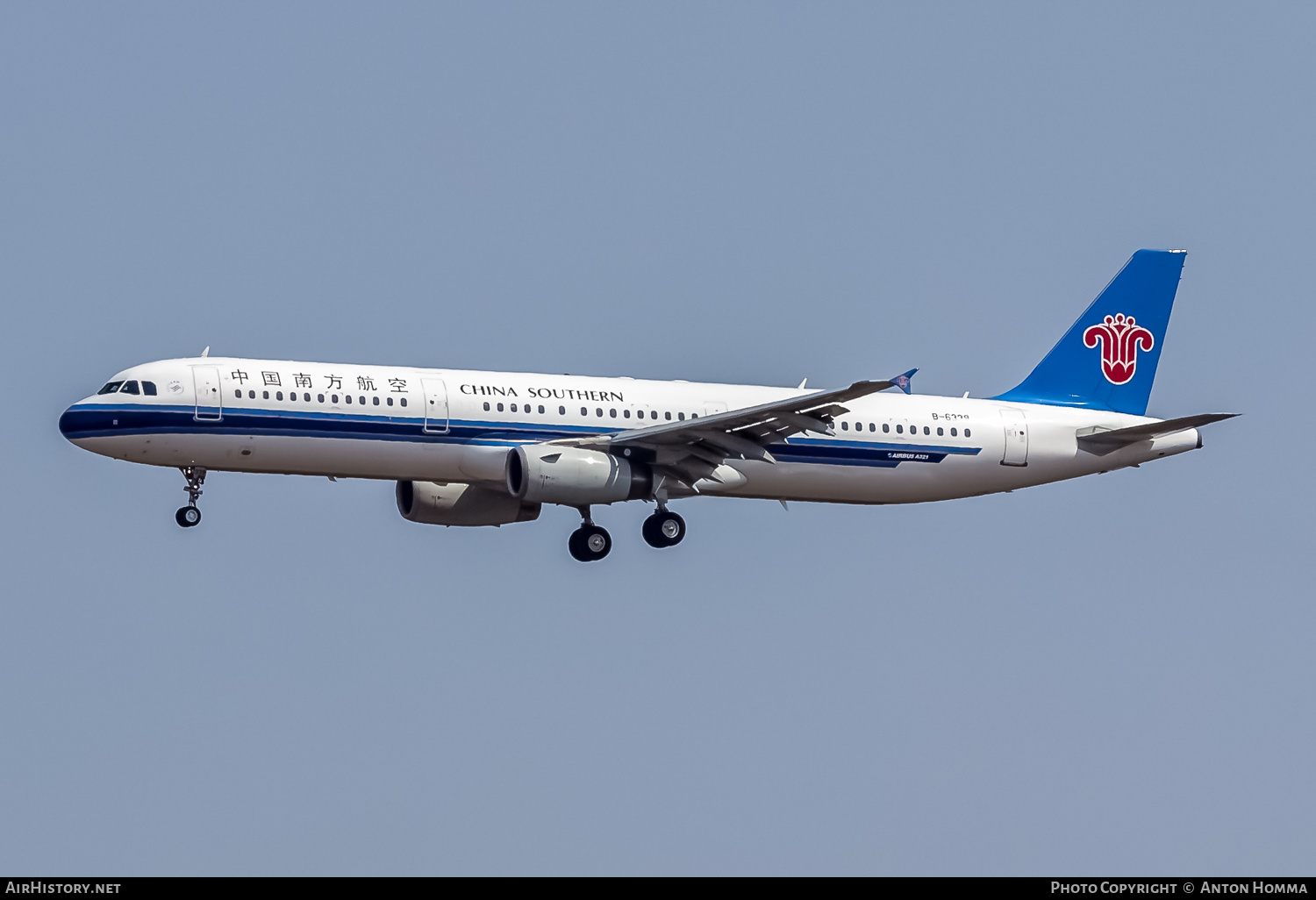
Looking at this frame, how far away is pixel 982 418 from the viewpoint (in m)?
53.1

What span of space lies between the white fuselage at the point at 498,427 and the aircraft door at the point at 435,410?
30 mm

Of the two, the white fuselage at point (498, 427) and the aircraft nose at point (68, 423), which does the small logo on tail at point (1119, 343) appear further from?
the aircraft nose at point (68, 423)

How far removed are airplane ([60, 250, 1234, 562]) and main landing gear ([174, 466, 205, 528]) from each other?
0.04 meters

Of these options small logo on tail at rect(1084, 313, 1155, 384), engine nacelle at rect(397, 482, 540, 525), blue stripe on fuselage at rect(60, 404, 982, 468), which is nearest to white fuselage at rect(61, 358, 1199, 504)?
blue stripe on fuselage at rect(60, 404, 982, 468)

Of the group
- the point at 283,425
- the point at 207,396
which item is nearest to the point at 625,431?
the point at 283,425

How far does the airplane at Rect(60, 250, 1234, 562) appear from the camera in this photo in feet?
151

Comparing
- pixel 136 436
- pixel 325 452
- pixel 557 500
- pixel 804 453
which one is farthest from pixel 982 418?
pixel 136 436

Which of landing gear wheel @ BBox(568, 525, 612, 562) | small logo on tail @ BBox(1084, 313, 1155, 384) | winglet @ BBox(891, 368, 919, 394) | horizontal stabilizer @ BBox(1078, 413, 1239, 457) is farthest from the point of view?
small logo on tail @ BBox(1084, 313, 1155, 384)

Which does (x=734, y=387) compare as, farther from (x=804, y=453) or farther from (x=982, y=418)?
(x=982, y=418)

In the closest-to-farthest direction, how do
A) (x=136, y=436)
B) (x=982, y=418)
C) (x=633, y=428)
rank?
(x=136, y=436) → (x=633, y=428) → (x=982, y=418)

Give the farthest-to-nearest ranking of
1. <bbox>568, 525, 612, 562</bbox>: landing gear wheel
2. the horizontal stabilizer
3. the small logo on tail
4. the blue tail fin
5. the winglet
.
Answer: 1. the small logo on tail
2. the blue tail fin
3. the horizontal stabilizer
4. <bbox>568, 525, 612, 562</bbox>: landing gear wheel
5. the winglet

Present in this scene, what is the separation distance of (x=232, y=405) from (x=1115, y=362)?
24831 mm

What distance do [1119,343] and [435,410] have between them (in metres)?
20.5

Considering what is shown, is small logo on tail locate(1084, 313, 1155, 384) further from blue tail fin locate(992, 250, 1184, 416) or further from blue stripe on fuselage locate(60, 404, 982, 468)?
blue stripe on fuselage locate(60, 404, 982, 468)
